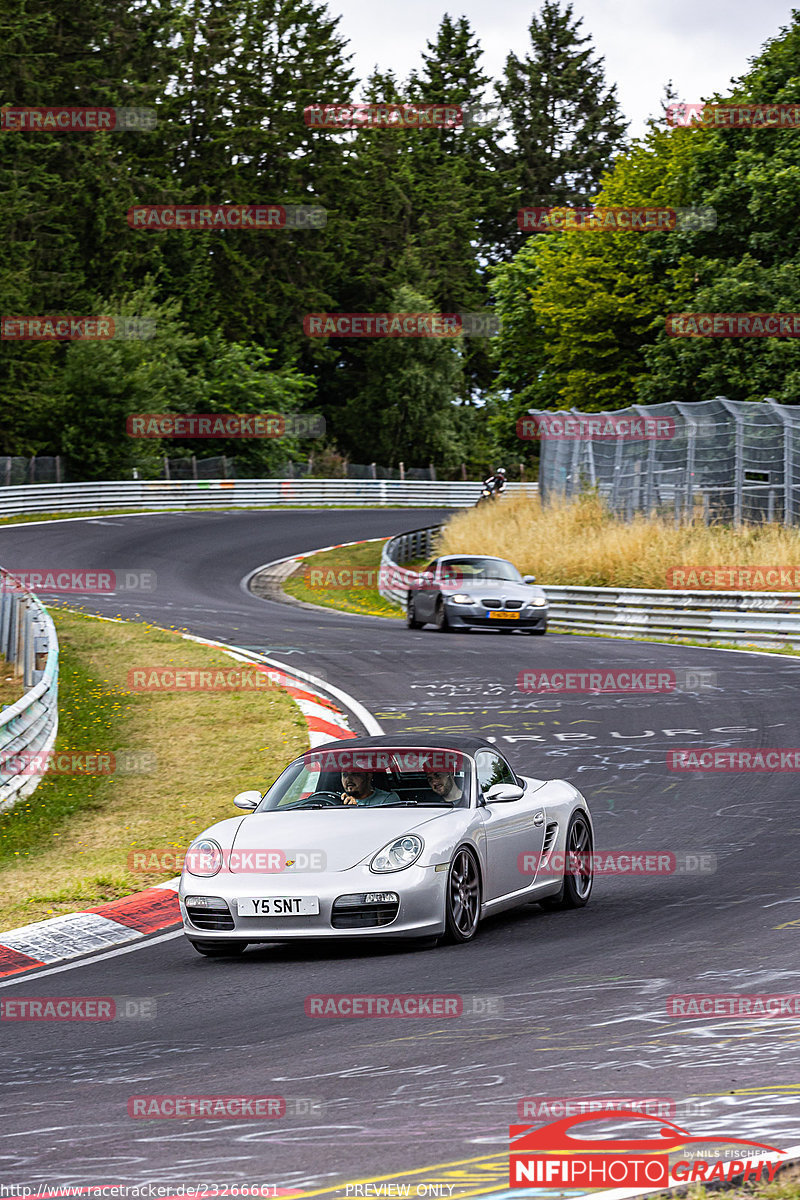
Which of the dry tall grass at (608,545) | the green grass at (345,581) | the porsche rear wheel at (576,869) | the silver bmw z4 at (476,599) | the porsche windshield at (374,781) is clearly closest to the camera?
the porsche windshield at (374,781)

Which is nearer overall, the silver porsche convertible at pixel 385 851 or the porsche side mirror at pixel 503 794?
the silver porsche convertible at pixel 385 851

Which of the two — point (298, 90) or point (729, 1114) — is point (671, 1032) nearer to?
point (729, 1114)

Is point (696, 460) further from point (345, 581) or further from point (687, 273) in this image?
point (687, 273)

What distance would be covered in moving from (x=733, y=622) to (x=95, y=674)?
11.1 m

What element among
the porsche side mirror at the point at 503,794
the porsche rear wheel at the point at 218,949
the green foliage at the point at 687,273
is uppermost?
the green foliage at the point at 687,273

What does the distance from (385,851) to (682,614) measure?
779 inches

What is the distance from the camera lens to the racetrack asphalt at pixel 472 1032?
489 cm

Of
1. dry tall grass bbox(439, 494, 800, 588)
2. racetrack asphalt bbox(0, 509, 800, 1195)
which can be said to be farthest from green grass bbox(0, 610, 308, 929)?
dry tall grass bbox(439, 494, 800, 588)

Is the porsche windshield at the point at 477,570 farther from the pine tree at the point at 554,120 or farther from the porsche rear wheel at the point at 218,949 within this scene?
the pine tree at the point at 554,120

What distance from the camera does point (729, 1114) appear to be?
488 cm

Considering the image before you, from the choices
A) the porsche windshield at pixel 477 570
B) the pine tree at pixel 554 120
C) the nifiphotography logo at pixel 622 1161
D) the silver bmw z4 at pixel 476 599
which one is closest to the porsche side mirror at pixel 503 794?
the nifiphotography logo at pixel 622 1161

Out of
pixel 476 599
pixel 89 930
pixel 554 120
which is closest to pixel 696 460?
pixel 476 599

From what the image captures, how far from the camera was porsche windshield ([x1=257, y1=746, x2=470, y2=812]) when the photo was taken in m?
9.06

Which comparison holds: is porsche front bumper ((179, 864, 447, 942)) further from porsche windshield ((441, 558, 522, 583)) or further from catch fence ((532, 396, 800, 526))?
catch fence ((532, 396, 800, 526))
